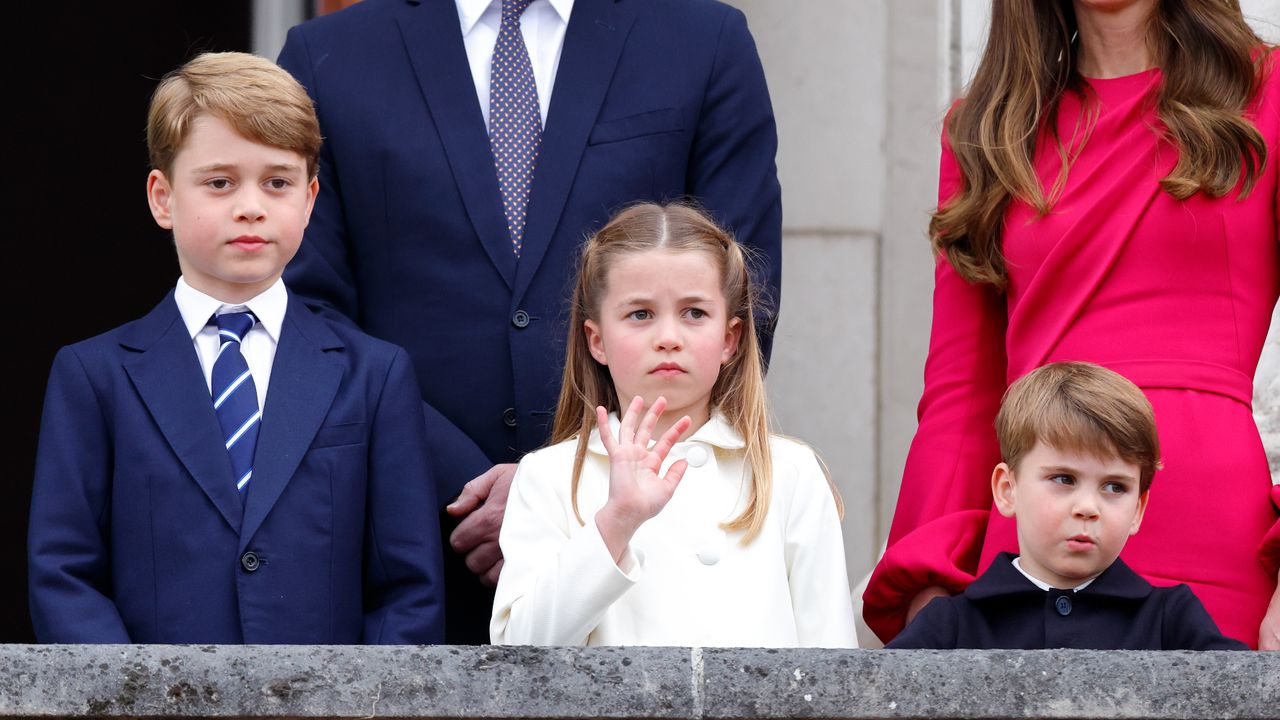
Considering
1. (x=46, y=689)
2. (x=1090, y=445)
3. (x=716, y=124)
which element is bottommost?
(x=46, y=689)

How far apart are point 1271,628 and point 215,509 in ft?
5.52

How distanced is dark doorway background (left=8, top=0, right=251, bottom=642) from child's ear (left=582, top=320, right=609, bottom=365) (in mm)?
3003

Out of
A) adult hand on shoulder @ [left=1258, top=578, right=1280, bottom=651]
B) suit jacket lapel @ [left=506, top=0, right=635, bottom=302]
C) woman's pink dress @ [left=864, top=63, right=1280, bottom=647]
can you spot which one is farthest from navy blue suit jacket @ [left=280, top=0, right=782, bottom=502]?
adult hand on shoulder @ [left=1258, top=578, right=1280, bottom=651]

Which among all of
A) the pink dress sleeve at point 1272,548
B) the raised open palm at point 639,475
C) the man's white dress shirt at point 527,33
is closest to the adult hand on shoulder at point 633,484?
the raised open palm at point 639,475

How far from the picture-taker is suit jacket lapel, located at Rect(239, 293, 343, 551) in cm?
345

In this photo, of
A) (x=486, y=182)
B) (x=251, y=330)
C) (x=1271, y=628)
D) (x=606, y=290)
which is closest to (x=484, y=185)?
(x=486, y=182)

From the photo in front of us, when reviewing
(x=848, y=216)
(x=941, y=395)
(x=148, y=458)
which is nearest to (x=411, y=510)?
(x=148, y=458)

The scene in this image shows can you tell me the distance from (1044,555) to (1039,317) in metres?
0.50

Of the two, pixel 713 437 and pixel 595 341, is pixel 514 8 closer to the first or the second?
pixel 595 341

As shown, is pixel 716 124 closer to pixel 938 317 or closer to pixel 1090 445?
pixel 938 317

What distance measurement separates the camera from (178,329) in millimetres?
3578

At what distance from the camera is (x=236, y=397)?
353 cm

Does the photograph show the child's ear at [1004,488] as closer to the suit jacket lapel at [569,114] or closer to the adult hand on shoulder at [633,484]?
the adult hand on shoulder at [633,484]

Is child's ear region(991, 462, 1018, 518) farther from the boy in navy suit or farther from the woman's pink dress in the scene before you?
the boy in navy suit
